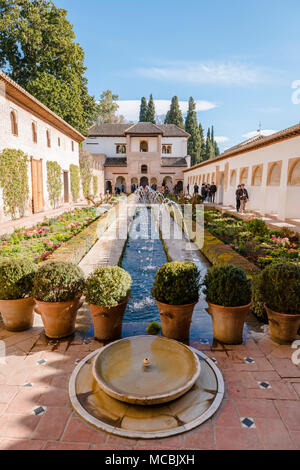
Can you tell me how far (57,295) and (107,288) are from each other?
0.60 m

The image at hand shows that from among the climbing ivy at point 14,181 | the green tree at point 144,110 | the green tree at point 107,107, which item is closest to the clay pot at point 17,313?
the climbing ivy at point 14,181

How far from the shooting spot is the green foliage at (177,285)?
3.39 m

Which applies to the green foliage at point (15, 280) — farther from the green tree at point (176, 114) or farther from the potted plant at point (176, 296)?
the green tree at point (176, 114)

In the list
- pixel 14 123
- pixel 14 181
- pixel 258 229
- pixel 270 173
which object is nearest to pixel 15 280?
pixel 258 229

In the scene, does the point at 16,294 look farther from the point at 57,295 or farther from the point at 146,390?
the point at 146,390

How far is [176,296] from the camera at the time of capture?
3387 mm

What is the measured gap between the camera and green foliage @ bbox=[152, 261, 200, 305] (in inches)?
133

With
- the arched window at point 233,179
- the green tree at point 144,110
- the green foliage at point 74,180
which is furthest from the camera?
the green tree at point 144,110

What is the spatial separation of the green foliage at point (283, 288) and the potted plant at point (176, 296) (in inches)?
32.9

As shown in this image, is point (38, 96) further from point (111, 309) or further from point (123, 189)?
point (111, 309)

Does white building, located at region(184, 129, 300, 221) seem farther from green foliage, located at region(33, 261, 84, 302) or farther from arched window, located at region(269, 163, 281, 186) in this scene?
green foliage, located at region(33, 261, 84, 302)

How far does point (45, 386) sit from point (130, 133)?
37592 mm

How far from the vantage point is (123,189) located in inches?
1545
